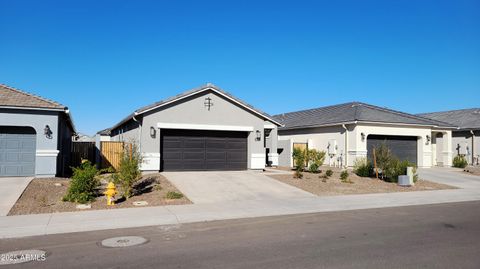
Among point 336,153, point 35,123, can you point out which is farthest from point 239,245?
point 336,153

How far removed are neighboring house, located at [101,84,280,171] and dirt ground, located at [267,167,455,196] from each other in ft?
8.11

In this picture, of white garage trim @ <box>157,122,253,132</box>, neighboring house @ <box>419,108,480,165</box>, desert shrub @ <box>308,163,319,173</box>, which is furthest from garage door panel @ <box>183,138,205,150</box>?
neighboring house @ <box>419,108,480,165</box>

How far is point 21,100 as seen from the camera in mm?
17328

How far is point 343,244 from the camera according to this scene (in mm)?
7773

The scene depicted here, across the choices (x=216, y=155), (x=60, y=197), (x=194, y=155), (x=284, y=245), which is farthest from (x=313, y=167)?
(x=284, y=245)

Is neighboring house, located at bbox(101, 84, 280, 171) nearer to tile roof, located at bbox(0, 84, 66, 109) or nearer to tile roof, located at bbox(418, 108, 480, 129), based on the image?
tile roof, located at bbox(0, 84, 66, 109)

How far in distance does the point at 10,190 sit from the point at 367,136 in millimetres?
20626

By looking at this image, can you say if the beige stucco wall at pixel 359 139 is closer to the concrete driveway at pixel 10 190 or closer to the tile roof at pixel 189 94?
the tile roof at pixel 189 94

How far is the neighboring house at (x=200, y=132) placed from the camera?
20.0 metres

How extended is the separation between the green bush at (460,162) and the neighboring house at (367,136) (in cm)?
40

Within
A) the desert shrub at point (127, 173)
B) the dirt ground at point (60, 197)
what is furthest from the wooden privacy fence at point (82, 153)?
the desert shrub at point (127, 173)

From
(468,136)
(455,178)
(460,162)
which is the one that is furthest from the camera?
(468,136)

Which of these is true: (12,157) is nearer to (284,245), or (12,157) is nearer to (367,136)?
(284,245)

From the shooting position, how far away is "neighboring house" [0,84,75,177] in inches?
667
